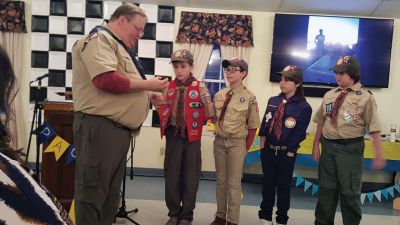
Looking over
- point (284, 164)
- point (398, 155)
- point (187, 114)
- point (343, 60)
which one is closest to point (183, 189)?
point (187, 114)

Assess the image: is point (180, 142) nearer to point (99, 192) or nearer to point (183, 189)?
point (183, 189)

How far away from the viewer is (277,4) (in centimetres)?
438

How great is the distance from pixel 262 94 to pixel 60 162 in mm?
2709

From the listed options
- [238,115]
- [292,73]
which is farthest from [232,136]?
[292,73]

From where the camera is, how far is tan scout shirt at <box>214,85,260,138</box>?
2809mm

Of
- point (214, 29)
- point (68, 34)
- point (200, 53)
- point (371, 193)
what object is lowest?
point (371, 193)

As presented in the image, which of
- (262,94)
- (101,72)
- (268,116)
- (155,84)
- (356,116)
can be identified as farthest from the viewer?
(262,94)

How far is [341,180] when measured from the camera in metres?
2.63

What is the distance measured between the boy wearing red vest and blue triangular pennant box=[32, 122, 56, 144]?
0.80 metres

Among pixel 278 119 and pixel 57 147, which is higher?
pixel 278 119

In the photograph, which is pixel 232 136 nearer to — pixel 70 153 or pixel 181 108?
pixel 181 108

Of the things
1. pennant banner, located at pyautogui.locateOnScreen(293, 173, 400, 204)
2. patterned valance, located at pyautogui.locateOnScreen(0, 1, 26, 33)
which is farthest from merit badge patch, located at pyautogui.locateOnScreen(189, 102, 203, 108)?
patterned valance, located at pyautogui.locateOnScreen(0, 1, 26, 33)

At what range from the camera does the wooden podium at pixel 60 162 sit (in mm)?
2715

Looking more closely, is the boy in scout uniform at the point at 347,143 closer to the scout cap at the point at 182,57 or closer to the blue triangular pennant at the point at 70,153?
the scout cap at the point at 182,57
